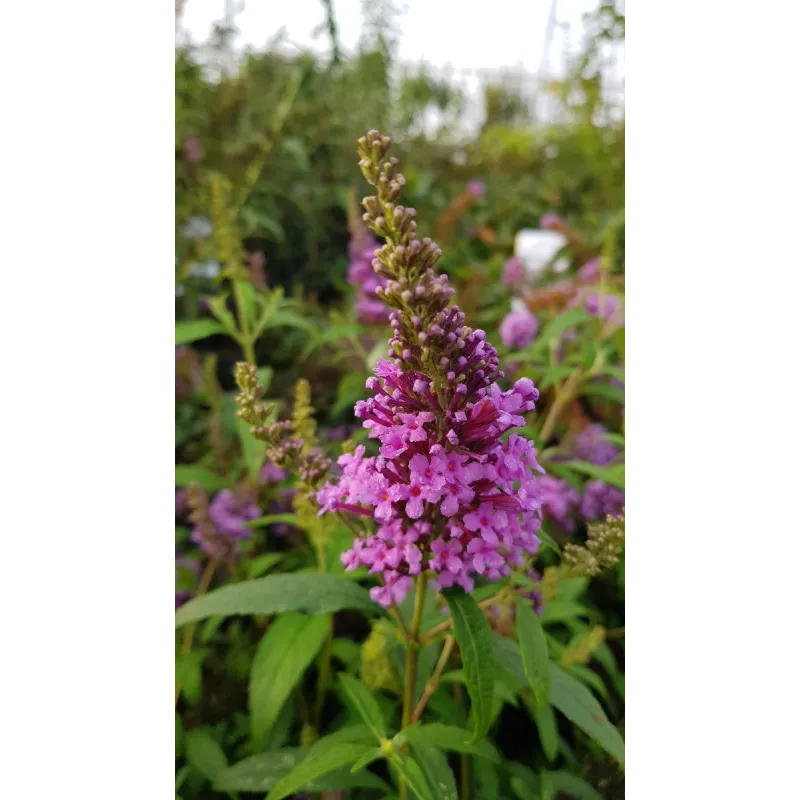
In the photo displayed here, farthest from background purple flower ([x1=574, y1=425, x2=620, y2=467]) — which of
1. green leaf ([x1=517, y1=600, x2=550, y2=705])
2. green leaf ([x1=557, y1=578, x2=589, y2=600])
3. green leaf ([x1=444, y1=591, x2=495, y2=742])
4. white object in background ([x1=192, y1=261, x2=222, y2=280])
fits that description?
white object in background ([x1=192, y1=261, x2=222, y2=280])

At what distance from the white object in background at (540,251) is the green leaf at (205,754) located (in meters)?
2.55

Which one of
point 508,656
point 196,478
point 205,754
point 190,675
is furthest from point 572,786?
point 196,478

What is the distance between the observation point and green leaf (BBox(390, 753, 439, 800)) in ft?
2.81

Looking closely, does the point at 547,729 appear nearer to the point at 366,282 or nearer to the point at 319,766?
the point at 319,766

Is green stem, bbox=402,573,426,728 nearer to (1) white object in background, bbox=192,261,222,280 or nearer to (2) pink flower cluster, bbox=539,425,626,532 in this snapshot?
(2) pink flower cluster, bbox=539,425,626,532

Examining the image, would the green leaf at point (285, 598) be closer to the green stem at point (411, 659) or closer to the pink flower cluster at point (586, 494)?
the green stem at point (411, 659)

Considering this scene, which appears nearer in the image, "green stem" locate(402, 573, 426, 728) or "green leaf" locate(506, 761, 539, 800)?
"green stem" locate(402, 573, 426, 728)

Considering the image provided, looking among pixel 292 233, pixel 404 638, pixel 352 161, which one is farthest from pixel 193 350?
pixel 404 638

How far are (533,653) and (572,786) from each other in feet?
1.67

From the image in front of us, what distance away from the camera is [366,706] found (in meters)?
1.04

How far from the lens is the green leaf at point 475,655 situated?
0.78 m

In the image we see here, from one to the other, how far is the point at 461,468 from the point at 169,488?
46cm

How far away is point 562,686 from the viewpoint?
1029mm

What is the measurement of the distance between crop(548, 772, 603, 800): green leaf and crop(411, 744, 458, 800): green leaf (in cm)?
32
